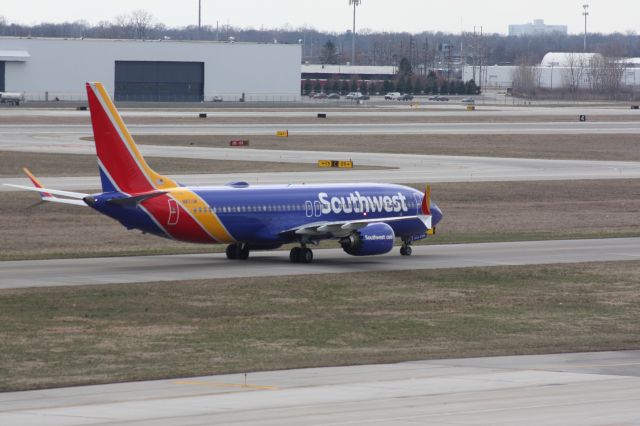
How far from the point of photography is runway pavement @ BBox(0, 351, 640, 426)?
2336cm

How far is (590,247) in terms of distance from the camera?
57938 mm

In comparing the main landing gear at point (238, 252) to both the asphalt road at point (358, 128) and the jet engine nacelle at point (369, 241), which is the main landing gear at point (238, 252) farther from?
the asphalt road at point (358, 128)

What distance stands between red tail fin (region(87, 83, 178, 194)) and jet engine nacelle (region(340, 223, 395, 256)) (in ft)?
29.7

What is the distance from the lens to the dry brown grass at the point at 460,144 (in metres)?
116

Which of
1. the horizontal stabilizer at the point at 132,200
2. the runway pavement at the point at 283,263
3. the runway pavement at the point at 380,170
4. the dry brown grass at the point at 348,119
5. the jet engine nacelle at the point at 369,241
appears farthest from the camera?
the dry brown grass at the point at 348,119

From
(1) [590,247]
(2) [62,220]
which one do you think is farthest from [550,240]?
(2) [62,220]

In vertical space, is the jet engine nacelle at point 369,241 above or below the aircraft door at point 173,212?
below

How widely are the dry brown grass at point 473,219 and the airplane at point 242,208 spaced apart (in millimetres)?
6645

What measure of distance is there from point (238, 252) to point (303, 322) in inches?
591

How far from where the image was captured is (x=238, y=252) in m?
52.3

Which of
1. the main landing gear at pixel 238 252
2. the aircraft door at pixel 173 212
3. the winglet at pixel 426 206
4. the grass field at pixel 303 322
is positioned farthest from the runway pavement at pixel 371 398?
the winglet at pixel 426 206

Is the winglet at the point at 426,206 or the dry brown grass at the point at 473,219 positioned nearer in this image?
the winglet at the point at 426,206

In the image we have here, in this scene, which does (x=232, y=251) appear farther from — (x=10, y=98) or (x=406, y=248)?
(x=10, y=98)

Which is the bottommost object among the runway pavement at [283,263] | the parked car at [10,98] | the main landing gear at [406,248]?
the runway pavement at [283,263]
